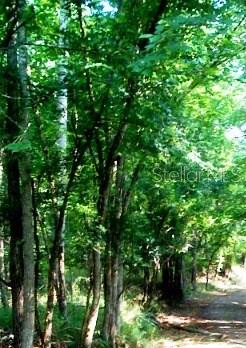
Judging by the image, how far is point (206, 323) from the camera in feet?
53.4

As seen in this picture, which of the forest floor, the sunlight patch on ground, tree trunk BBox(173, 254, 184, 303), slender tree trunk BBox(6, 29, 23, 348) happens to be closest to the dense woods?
slender tree trunk BBox(6, 29, 23, 348)

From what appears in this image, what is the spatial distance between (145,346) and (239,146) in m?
7.69

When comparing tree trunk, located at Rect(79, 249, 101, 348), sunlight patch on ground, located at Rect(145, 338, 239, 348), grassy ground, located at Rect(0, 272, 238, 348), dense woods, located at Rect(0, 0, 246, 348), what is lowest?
sunlight patch on ground, located at Rect(145, 338, 239, 348)

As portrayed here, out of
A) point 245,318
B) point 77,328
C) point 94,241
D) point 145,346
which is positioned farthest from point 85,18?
point 245,318

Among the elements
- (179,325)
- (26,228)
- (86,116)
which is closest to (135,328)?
(179,325)

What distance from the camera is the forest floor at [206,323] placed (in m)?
12.3

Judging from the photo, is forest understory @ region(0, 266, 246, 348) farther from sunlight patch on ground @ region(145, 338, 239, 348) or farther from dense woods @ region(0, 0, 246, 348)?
dense woods @ region(0, 0, 246, 348)

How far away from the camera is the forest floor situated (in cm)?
1228

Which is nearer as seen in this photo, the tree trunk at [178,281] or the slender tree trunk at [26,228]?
the slender tree trunk at [26,228]

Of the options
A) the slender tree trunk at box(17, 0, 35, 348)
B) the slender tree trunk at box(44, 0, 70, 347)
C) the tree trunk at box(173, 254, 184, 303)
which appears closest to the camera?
the slender tree trunk at box(17, 0, 35, 348)

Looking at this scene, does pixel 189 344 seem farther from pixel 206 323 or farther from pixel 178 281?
pixel 178 281

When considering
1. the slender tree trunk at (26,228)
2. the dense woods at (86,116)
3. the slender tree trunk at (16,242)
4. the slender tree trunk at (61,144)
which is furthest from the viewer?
the slender tree trunk at (16,242)

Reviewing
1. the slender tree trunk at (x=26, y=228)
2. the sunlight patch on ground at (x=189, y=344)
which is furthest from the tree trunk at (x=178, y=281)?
the slender tree trunk at (x=26, y=228)

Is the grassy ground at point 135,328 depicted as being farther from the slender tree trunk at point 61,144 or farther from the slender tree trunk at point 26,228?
the slender tree trunk at point 26,228
